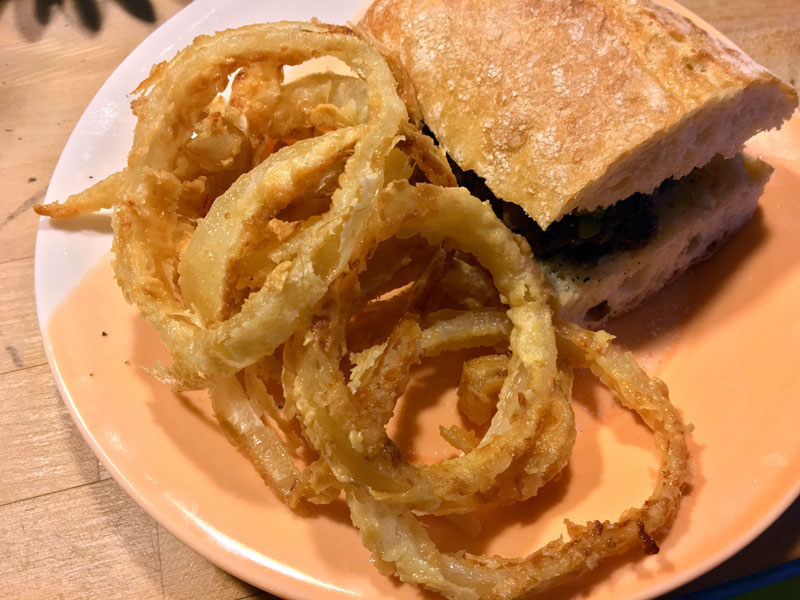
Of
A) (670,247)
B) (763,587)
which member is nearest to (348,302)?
(670,247)

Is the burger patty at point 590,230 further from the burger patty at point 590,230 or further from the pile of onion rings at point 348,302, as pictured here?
the pile of onion rings at point 348,302

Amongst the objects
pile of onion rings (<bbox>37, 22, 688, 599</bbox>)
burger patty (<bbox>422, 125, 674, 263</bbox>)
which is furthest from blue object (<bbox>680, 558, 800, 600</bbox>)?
burger patty (<bbox>422, 125, 674, 263</bbox>)

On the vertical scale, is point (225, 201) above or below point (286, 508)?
above

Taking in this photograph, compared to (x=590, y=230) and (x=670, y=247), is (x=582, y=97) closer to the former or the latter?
(x=590, y=230)

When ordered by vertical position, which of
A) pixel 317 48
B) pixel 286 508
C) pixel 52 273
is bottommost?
pixel 286 508

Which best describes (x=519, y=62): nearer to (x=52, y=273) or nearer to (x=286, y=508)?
(x=286, y=508)

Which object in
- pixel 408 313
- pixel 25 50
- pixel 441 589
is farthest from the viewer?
pixel 25 50

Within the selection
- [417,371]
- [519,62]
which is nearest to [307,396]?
[417,371]

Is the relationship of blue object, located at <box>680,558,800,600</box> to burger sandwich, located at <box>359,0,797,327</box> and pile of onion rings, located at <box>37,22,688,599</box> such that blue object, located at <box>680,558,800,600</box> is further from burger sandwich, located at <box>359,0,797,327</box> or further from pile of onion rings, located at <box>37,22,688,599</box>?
burger sandwich, located at <box>359,0,797,327</box>
